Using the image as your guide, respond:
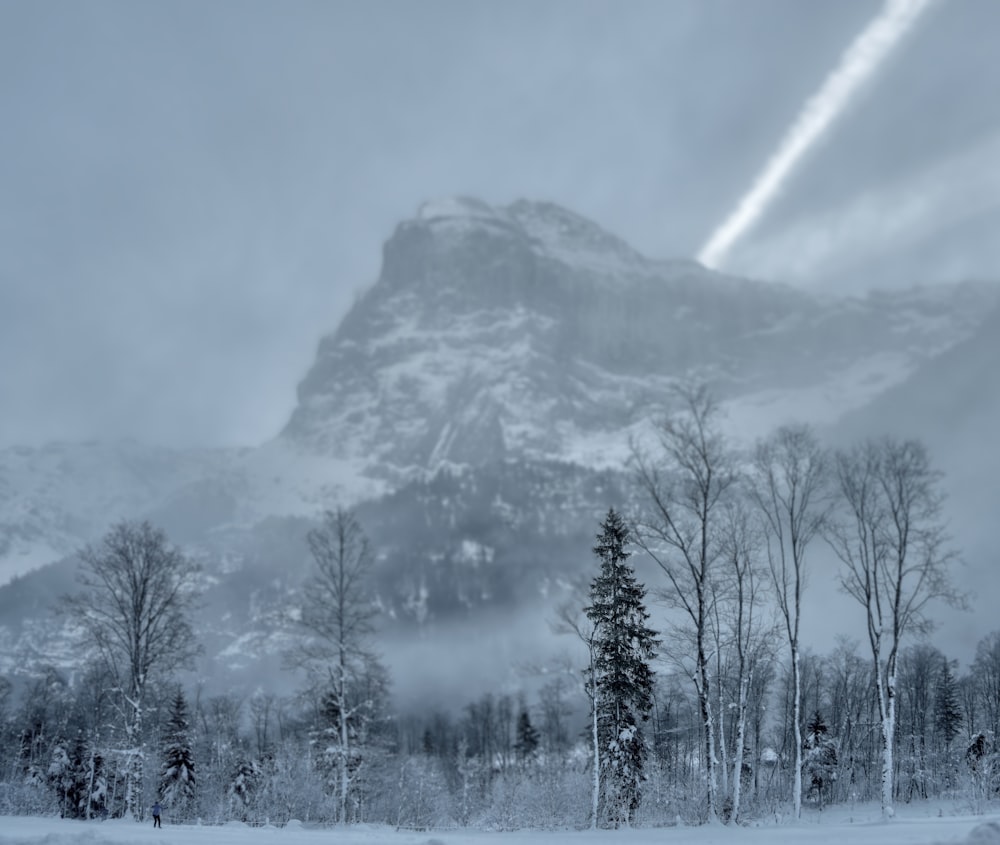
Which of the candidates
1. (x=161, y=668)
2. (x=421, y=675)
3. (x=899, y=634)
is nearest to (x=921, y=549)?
(x=899, y=634)

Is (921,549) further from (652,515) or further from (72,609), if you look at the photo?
(72,609)

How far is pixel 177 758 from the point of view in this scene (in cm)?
4512

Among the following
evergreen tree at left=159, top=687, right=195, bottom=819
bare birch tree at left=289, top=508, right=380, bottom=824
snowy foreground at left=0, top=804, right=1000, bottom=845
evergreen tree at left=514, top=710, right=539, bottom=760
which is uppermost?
bare birch tree at left=289, top=508, right=380, bottom=824

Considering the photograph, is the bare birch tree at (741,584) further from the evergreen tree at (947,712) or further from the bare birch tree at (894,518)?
the evergreen tree at (947,712)

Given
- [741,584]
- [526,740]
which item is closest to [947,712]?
[526,740]

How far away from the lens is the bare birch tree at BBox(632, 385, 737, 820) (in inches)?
785

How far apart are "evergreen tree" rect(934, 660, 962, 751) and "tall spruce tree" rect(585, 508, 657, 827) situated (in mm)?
38074

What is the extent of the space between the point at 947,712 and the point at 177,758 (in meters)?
51.2

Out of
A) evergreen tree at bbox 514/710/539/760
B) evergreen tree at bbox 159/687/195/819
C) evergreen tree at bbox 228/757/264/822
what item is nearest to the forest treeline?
evergreen tree at bbox 159/687/195/819

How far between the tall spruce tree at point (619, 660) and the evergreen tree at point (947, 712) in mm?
38074

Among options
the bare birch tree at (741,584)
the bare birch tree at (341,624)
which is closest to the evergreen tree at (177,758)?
the bare birch tree at (341,624)

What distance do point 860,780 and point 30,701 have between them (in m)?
69.3

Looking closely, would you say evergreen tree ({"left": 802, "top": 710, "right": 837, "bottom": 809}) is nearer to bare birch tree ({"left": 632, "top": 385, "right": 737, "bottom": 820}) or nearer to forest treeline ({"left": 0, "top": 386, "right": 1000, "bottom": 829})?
forest treeline ({"left": 0, "top": 386, "right": 1000, "bottom": 829})

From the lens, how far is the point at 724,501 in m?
23.7
